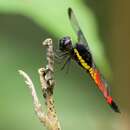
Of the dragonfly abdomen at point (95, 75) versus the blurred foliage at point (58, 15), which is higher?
the blurred foliage at point (58, 15)

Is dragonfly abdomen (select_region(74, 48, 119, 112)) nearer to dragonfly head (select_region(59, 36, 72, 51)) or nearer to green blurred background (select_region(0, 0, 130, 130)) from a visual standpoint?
dragonfly head (select_region(59, 36, 72, 51))

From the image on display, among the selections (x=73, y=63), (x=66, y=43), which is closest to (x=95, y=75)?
(x=66, y=43)

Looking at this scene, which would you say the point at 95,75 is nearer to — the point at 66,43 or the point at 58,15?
the point at 66,43

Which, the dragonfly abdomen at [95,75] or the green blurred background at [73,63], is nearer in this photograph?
the dragonfly abdomen at [95,75]

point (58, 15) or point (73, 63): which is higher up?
point (58, 15)

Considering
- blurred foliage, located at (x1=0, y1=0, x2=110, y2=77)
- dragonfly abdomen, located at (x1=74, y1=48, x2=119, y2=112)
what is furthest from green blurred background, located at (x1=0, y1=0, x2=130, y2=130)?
dragonfly abdomen, located at (x1=74, y1=48, x2=119, y2=112)

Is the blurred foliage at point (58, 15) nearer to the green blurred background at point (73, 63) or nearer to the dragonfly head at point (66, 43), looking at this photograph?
the green blurred background at point (73, 63)

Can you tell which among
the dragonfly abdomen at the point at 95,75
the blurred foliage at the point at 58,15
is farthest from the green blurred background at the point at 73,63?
the dragonfly abdomen at the point at 95,75

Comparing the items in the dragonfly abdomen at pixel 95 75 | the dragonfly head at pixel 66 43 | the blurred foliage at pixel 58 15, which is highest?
the blurred foliage at pixel 58 15
